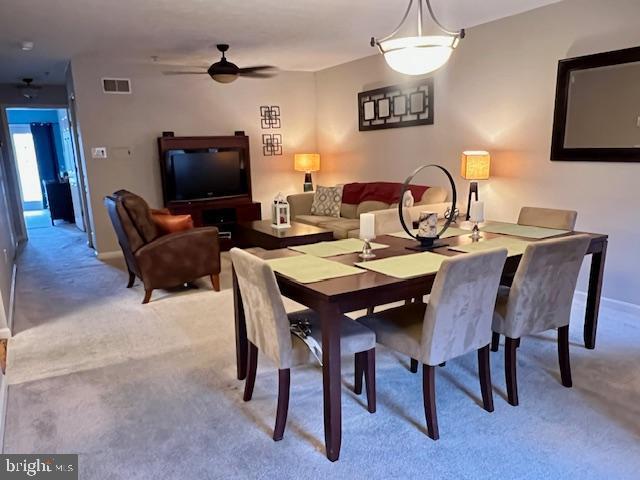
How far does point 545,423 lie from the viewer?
2.10 m

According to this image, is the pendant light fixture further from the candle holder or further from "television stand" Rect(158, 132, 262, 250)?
"television stand" Rect(158, 132, 262, 250)

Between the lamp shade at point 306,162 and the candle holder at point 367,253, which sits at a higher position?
the lamp shade at point 306,162

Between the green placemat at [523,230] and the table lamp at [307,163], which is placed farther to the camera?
the table lamp at [307,163]

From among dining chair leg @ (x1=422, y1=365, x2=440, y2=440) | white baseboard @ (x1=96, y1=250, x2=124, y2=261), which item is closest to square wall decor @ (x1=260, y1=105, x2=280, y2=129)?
white baseboard @ (x1=96, y1=250, x2=124, y2=261)

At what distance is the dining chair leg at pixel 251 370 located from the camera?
2.29m

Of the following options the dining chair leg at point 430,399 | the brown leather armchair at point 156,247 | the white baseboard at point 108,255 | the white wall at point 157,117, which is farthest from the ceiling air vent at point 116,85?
the dining chair leg at point 430,399

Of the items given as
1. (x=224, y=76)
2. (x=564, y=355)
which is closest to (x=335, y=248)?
(x=564, y=355)

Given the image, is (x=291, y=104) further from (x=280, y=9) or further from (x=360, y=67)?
(x=280, y=9)

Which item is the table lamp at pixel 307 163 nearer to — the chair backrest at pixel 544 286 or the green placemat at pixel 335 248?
the green placemat at pixel 335 248

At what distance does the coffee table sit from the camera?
428 cm

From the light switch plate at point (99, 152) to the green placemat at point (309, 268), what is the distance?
13.9 ft

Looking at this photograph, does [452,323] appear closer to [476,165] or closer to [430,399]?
[430,399]

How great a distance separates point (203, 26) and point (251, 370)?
3.21 m

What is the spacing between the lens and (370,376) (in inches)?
85.1
